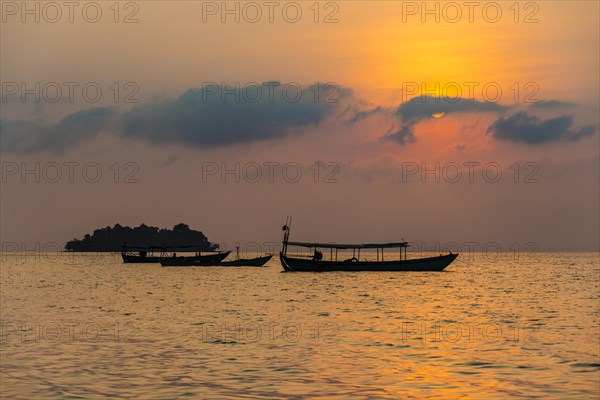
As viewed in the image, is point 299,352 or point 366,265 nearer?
point 299,352

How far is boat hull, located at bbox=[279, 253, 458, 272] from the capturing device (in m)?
139

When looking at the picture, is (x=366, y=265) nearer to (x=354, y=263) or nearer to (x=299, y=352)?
(x=354, y=263)

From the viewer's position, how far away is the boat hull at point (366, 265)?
139m

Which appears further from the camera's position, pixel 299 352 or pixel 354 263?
Answer: pixel 354 263

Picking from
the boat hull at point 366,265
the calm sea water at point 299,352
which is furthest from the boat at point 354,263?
the calm sea water at point 299,352

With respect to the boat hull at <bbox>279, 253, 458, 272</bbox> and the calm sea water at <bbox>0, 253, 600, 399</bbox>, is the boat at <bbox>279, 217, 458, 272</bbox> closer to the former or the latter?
the boat hull at <bbox>279, 253, 458, 272</bbox>

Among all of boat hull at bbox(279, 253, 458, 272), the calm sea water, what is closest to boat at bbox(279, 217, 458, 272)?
boat hull at bbox(279, 253, 458, 272)

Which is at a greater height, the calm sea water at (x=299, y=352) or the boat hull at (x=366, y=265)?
the boat hull at (x=366, y=265)

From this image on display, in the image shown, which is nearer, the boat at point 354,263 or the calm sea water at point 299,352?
the calm sea water at point 299,352

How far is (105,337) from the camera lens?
4312cm

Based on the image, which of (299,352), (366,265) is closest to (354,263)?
(366,265)

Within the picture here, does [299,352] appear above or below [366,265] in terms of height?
below

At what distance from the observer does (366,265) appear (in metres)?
140

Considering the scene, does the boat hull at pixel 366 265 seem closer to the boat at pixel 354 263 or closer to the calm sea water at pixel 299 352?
Result: the boat at pixel 354 263
